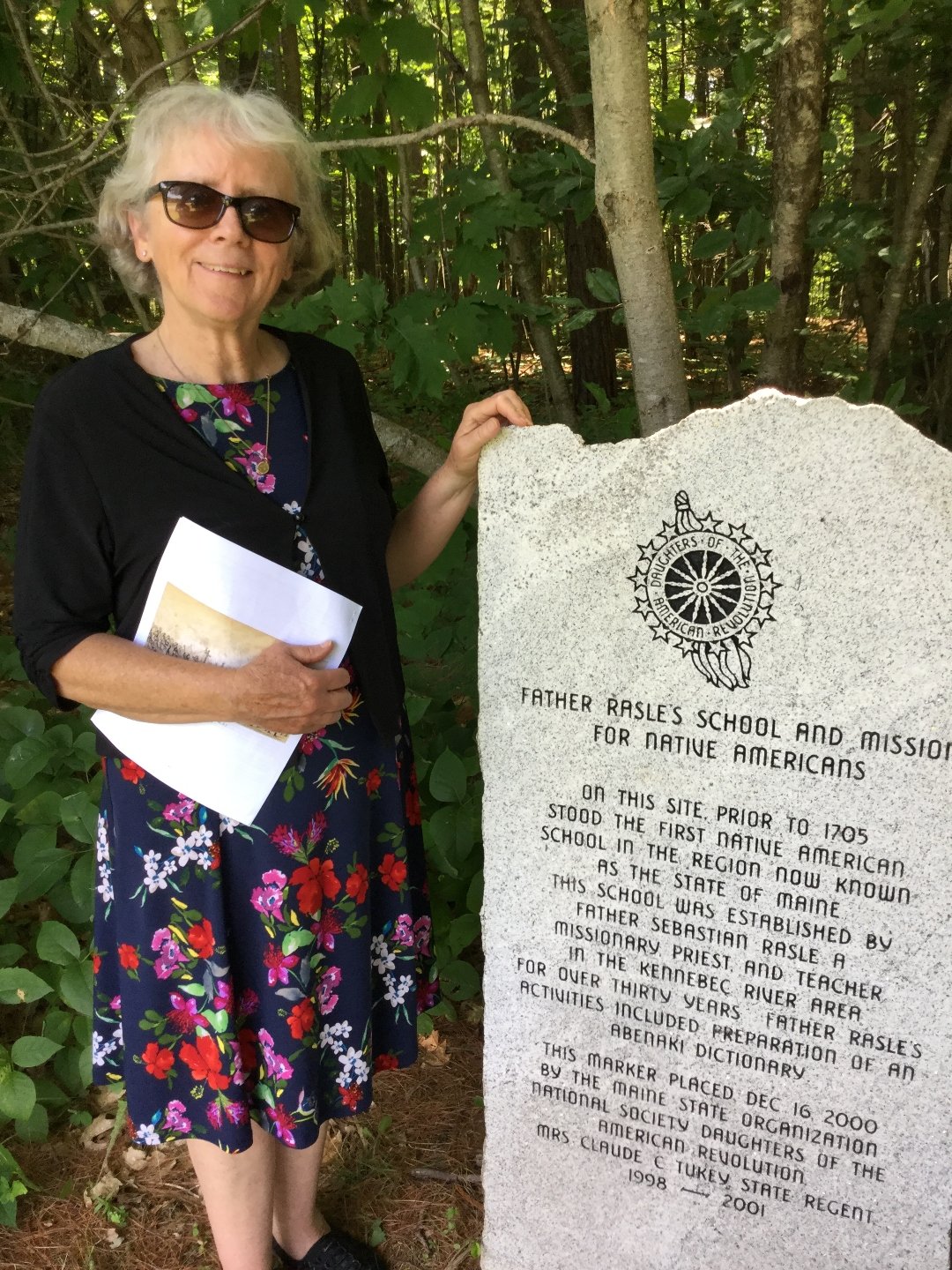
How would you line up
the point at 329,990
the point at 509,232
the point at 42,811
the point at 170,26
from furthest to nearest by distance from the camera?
the point at 509,232 → the point at 170,26 → the point at 42,811 → the point at 329,990

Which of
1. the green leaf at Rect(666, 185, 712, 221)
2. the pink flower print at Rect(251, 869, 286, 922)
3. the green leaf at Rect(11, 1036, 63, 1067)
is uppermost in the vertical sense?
the green leaf at Rect(666, 185, 712, 221)

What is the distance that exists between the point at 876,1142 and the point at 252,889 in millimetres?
1262

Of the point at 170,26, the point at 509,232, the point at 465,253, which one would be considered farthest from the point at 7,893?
the point at 170,26

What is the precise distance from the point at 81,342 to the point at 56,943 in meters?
Result: 1.61

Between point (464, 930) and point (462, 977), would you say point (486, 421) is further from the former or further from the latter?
point (462, 977)

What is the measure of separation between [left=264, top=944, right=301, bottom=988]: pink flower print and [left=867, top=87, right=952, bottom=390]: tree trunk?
267 centimetres

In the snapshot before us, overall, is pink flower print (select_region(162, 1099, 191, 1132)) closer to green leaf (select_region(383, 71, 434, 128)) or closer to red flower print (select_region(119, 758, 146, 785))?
red flower print (select_region(119, 758, 146, 785))

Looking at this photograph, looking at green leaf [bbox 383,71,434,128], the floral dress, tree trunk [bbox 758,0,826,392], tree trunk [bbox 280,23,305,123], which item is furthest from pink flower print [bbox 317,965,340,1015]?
tree trunk [bbox 280,23,305,123]

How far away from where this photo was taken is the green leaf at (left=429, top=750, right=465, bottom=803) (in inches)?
107

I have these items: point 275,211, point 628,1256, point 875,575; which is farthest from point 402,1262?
point 275,211

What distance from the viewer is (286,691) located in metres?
1.64

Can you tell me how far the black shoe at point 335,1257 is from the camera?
228 cm

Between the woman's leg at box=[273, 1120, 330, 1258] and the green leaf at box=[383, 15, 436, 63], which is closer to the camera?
the woman's leg at box=[273, 1120, 330, 1258]

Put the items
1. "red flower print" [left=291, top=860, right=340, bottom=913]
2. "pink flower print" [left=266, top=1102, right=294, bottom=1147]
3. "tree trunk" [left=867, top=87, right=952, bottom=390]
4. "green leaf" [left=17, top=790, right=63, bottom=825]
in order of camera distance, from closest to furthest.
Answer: "red flower print" [left=291, top=860, right=340, bottom=913] < "pink flower print" [left=266, top=1102, right=294, bottom=1147] < "green leaf" [left=17, top=790, right=63, bottom=825] < "tree trunk" [left=867, top=87, right=952, bottom=390]
